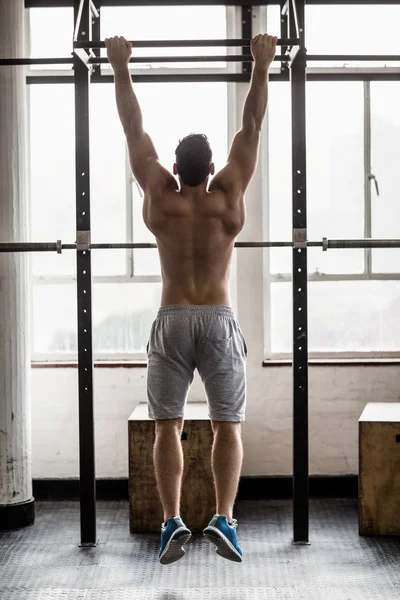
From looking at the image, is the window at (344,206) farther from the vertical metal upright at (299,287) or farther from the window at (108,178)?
the vertical metal upright at (299,287)

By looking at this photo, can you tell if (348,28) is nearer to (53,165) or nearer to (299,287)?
(299,287)

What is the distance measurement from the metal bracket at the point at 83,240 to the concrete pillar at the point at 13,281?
60 cm

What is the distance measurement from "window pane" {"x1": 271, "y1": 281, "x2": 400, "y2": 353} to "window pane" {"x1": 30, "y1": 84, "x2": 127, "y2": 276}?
110 cm

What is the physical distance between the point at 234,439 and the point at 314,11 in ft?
9.99

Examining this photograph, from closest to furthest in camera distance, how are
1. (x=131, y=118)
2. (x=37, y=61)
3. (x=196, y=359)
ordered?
(x=196, y=359) → (x=131, y=118) → (x=37, y=61)

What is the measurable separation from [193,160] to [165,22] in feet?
7.09

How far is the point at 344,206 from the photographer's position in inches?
203

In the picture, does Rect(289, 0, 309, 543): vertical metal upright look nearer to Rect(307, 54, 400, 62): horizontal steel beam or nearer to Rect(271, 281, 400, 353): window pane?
Rect(307, 54, 400, 62): horizontal steel beam

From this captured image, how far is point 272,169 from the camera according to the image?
202 inches

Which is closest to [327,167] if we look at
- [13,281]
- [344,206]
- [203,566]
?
[344,206]

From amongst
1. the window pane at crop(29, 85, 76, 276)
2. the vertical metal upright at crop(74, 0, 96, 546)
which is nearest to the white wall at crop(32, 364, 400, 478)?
the window pane at crop(29, 85, 76, 276)

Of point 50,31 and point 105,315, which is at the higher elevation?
point 50,31

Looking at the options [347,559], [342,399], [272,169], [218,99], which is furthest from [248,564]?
[218,99]

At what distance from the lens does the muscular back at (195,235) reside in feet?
11.1
